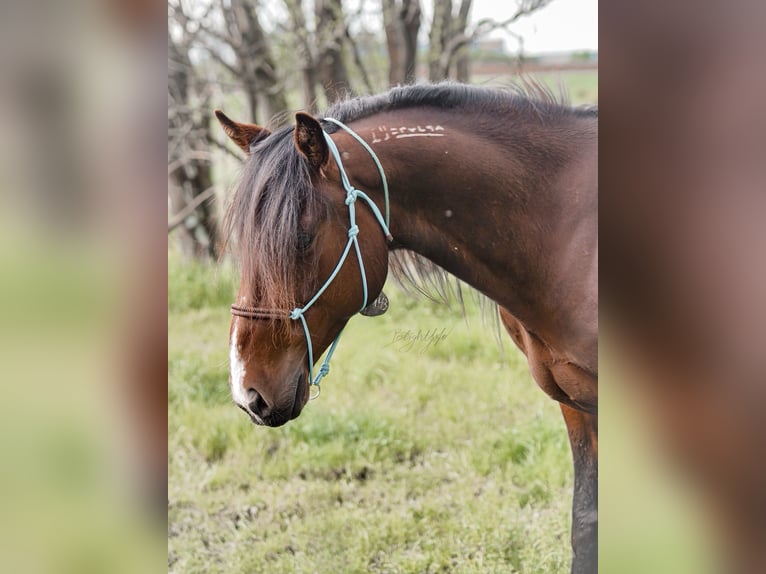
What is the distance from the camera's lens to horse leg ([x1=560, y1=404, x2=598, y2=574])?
2.18 metres

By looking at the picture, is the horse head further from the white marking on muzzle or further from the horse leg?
the horse leg

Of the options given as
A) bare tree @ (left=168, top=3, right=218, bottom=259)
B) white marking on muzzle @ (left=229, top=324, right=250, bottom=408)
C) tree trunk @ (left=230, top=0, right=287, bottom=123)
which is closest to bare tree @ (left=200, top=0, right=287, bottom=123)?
tree trunk @ (left=230, top=0, right=287, bottom=123)

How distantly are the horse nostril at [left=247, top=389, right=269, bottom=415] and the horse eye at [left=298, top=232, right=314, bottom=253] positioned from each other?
0.34 m

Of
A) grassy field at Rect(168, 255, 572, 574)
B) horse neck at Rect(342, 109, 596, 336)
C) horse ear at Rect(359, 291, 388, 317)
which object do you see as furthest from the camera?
grassy field at Rect(168, 255, 572, 574)

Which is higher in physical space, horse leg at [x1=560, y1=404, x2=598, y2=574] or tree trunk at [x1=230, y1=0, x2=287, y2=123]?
tree trunk at [x1=230, y1=0, x2=287, y2=123]

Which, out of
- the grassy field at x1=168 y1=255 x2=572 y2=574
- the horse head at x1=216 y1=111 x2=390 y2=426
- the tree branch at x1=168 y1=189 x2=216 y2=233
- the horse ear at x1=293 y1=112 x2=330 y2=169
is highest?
the horse ear at x1=293 y1=112 x2=330 y2=169

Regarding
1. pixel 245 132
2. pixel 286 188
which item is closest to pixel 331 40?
pixel 245 132

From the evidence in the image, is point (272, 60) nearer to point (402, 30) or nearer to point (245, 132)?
point (402, 30)
